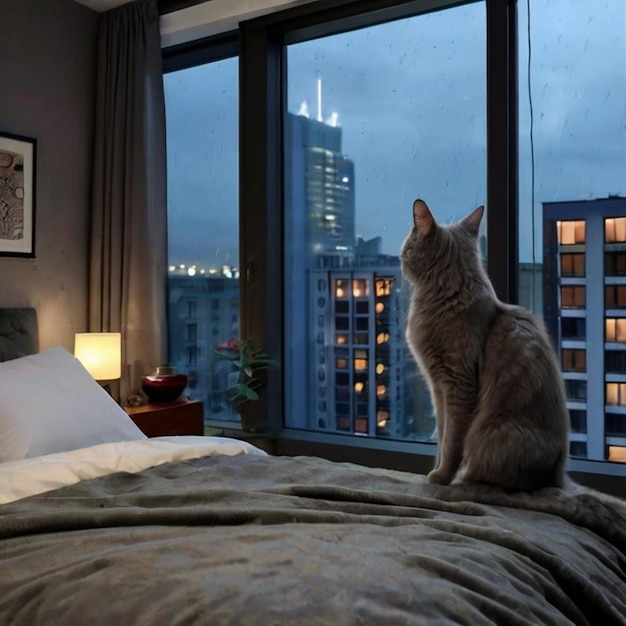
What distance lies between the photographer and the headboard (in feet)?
10.7

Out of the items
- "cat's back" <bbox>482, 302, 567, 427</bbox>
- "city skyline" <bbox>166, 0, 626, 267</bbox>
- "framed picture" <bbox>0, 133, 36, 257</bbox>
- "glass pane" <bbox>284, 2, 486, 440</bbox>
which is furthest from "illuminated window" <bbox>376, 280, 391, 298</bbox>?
"framed picture" <bbox>0, 133, 36, 257</bbox>

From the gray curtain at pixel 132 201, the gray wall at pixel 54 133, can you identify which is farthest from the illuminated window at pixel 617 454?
the gray wall at pixel 54 133

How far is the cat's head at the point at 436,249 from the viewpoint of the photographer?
217 cm

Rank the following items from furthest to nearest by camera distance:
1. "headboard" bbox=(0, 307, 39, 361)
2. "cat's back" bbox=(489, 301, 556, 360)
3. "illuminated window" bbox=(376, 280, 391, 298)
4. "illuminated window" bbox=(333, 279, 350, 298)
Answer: "illuminated window" bbox=(333, 279, 350, 298)
"illuminated window" bbox=(376, 280, 391, 298)
"headboard" bbox=(0, 307, 39, 361)
"cat's back" bbox=(489, 301, 556, 360)

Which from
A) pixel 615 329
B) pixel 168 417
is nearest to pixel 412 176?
pixel 615 329

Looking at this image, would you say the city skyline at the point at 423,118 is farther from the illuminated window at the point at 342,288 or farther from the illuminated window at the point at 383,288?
the illuminated window at the point at 342,288

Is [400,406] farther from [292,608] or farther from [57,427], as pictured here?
[292,608]

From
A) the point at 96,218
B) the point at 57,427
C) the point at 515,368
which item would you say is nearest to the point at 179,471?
the point at 57,427

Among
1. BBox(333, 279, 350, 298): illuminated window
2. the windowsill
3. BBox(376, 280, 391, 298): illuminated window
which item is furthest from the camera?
BBox(333, 279, 350, 298): illuminated window

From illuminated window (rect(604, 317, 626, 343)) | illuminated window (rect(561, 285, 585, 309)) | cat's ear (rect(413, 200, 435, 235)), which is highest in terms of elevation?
cat's ear (rect(413, 200, 435, 235))

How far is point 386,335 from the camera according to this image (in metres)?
3.49

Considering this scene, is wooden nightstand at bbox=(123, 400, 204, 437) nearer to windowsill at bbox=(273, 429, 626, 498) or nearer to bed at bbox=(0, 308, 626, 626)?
windowsill at bbox=(273, 429, 626, 498)

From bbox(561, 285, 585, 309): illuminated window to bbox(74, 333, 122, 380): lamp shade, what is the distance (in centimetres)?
212

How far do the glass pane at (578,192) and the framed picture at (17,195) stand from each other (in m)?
2.40
